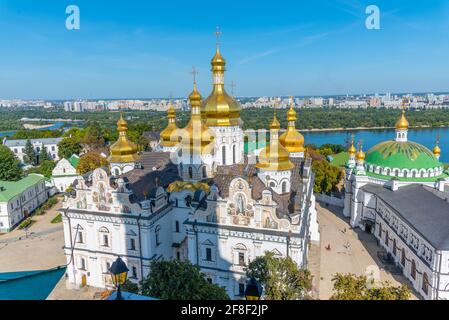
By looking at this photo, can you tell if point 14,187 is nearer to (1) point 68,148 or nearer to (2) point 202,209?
(1) point 68,148

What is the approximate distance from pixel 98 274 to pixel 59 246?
684 centimetres

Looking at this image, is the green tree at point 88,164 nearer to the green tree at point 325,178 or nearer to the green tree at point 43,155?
the green tree at point 43,155

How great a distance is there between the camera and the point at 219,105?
1972cm

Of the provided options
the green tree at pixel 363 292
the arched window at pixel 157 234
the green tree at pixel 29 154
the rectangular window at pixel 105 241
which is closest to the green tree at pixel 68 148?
the green tree at pixel 29 154

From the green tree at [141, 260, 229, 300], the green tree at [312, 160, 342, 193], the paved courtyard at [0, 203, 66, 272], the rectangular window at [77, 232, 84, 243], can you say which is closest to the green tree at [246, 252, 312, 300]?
the green tree at [141, 260, 229, 300]

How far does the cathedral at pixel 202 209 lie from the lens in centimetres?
1434

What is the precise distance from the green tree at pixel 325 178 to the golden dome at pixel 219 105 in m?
13.3

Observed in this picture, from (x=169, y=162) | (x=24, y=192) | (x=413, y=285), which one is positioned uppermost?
(x=169, y=162)

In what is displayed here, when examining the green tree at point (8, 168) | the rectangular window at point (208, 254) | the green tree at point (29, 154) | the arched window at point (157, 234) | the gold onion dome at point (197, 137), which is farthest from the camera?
the green tree at point (29, 154)

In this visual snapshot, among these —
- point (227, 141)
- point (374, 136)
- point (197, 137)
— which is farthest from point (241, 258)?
point (374, 136)

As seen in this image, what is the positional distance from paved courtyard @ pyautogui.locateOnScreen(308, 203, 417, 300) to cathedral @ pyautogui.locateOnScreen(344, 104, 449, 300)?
32.4 inches
